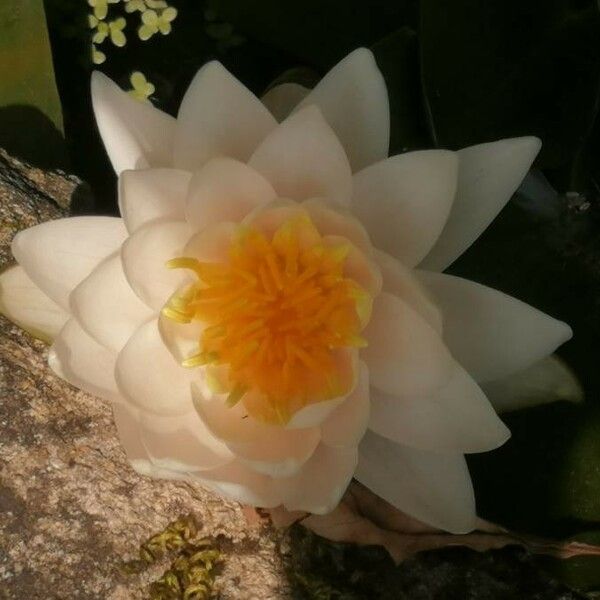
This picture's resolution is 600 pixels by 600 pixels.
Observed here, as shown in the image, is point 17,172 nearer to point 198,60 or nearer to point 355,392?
point 198,60

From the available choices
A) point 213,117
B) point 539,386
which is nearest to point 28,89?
point 213,117

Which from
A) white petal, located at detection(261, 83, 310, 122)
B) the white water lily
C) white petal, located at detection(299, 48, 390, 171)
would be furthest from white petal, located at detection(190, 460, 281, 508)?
white petal, located at detection(261, 83, 310, 122)

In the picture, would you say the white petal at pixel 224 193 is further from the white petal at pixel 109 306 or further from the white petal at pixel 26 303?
the white petal at pixel 26 303

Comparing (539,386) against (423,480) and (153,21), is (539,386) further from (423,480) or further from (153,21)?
(153,21)

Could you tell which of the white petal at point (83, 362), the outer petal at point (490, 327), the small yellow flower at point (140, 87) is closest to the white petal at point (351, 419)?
the outer petal at point (490, 327)

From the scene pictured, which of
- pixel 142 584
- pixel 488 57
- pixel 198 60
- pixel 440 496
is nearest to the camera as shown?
pixel 440 496

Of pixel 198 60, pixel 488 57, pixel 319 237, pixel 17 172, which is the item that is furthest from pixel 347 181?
pixel 198 60
